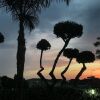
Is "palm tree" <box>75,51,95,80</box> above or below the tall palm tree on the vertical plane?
above

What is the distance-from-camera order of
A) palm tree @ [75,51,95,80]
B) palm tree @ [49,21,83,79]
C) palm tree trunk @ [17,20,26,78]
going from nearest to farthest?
1. palm tree trunk @ [17,20,26,78]
2. palm tree @ [49,21,83,79]
3. palm tree @ [75,51,95,80]

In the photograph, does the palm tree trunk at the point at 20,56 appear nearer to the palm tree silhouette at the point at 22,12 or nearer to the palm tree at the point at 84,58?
the palm tree silhouette at the point at 22,12

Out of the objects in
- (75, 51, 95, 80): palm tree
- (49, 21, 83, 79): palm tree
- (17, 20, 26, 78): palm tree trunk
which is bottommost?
(17, 20, 26, 78): palm tree trunk

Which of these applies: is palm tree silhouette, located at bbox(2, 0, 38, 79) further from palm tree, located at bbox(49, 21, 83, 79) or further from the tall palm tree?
palm tree, located at bbox(49, 21, 83, 79)

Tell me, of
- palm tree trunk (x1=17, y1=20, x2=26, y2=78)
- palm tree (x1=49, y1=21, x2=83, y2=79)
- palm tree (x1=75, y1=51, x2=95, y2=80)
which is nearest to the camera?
palm tree trunk (x1=17, y1=20, x2=26, y2=78)

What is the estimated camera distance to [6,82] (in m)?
42.8

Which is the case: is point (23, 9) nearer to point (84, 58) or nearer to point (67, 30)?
point (67, 30)

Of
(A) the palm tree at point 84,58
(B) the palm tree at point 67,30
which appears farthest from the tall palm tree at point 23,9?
(A) the palm tree at point 84,58

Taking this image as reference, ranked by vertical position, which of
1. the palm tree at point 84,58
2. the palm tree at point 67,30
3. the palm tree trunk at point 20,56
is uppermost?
the palm tree at point 84,58

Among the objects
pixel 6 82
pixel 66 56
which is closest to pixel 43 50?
pixel 66 56

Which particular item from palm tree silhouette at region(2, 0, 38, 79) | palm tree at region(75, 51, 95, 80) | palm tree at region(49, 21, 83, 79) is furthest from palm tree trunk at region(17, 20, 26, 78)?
palm tree at region(75, 51, 95, 80)

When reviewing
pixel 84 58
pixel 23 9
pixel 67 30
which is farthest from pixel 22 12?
pixel 84 58

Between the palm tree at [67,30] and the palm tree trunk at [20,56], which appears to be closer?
the palm tree trunk at [20,56]

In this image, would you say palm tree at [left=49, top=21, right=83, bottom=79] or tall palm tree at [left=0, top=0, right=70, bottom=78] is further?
palm tree at [left=49, top=21, right=83, bottom=79]
